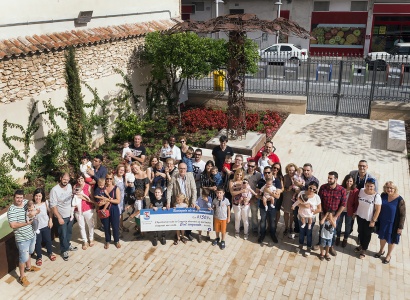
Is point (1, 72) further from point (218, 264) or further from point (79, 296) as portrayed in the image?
point (218, 264)

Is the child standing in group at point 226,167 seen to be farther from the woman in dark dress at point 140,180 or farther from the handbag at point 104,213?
the handbag at point 104,213

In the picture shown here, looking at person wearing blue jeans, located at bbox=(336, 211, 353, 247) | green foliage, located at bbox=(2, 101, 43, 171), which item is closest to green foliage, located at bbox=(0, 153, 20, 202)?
green foliage, located at bbox=(2, 101, 43, 171)

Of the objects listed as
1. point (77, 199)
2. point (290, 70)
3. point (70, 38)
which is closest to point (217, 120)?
point (290, 70)

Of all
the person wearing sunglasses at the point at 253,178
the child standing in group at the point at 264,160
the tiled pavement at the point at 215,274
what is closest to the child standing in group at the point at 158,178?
the tiled pavement at the point at 215,274

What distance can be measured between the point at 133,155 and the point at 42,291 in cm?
398

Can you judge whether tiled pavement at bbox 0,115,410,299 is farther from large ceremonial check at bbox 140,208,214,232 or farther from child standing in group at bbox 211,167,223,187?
child standing in group at bbox 211,167,223,187

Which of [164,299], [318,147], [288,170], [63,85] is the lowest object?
[164,299]

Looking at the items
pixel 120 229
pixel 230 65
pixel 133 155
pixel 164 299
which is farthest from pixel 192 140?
pixel 164 299

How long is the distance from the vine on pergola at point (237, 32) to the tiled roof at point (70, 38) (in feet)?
8.39

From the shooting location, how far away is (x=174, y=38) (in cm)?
1359

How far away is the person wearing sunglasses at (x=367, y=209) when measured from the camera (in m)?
7.19

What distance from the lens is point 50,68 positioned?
11055 millimetres

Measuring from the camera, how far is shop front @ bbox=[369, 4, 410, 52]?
2995 centimetres

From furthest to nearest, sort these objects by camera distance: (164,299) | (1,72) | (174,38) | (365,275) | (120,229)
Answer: (174,38), (1,72), (120,229), (365,275), (164,299)
